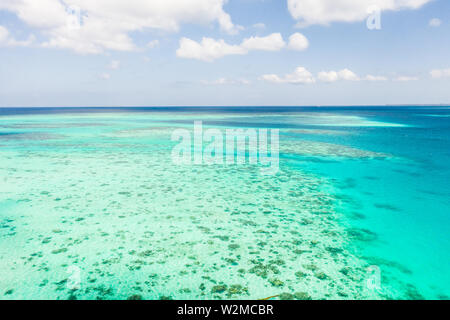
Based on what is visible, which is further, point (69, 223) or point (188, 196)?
point (188, 196)

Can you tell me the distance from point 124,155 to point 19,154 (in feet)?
22.1

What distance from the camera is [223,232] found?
7707 millimetres

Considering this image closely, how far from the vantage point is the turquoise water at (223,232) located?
18.2ft

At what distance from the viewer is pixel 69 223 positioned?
8.16 meters

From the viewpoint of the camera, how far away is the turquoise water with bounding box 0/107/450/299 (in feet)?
→ 18.2
